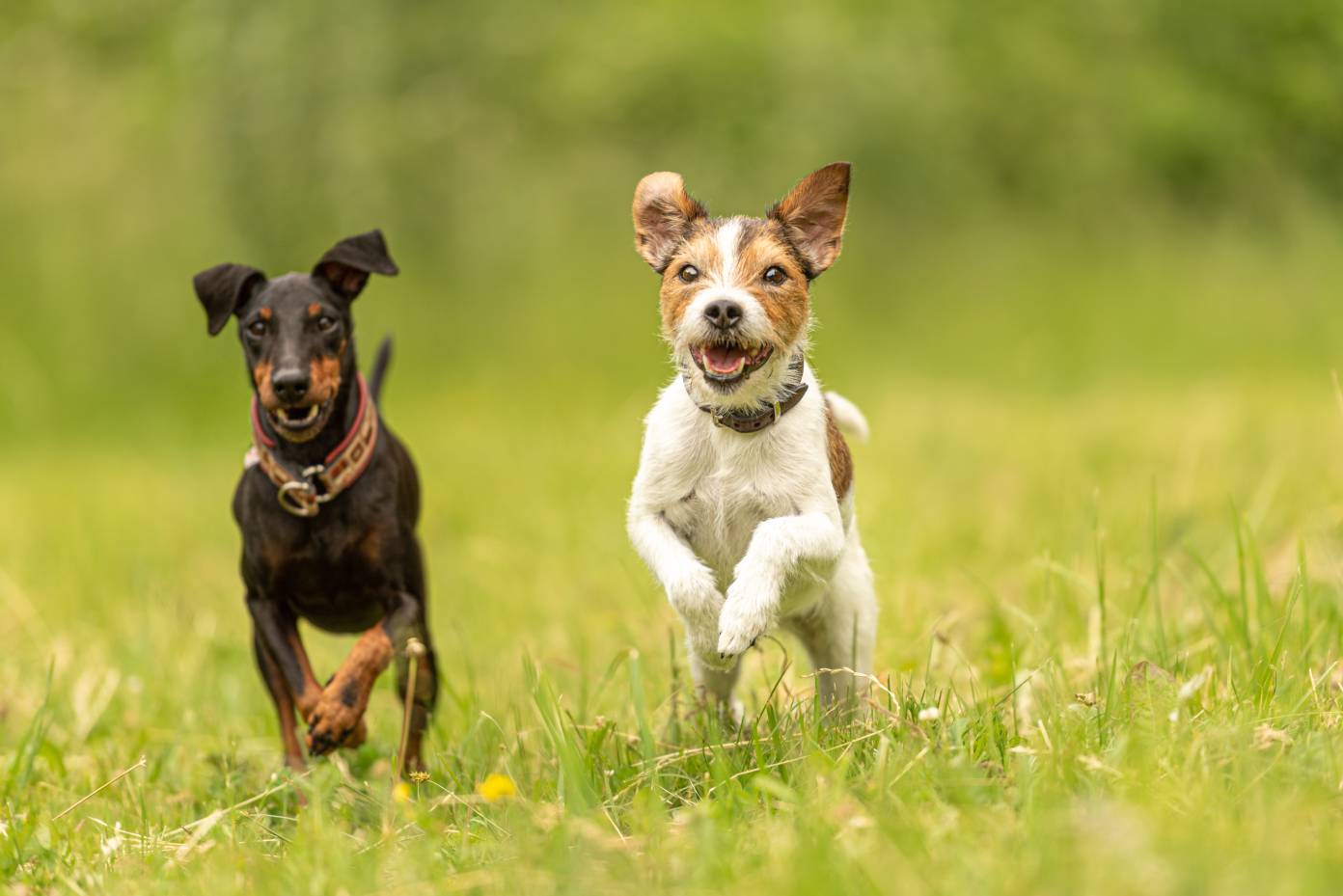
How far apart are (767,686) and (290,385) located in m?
1.68

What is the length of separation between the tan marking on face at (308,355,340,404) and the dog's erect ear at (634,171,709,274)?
1.08 m

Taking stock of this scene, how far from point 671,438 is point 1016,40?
13865mm

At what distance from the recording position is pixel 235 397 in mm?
14086

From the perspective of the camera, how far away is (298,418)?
15.3 ft

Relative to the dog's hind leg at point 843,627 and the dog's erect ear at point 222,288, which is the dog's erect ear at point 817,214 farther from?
the dog's erect ear at point 222,288

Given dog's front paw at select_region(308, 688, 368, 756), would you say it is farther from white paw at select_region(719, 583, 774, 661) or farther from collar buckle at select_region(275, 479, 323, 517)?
white paw at select_region(719, 583, 774, 661)

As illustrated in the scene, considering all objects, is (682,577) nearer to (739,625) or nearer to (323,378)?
(739,625)

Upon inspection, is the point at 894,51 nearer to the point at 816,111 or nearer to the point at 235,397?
the point at 816,111

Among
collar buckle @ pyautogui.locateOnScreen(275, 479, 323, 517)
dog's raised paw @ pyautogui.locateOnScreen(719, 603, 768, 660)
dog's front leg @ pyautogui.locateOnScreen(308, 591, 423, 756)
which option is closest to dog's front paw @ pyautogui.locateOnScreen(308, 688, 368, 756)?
dog's front leg @ pyautogui.locateOnScreen(308, 591, 423, 756)

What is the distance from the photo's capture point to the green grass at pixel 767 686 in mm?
3053

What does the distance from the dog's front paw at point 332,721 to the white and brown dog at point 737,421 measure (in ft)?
3.39

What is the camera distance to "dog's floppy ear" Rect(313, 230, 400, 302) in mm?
4711

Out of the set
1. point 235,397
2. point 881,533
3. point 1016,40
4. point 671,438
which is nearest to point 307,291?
point 671,438

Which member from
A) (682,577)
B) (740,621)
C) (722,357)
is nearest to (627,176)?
(722,357)
